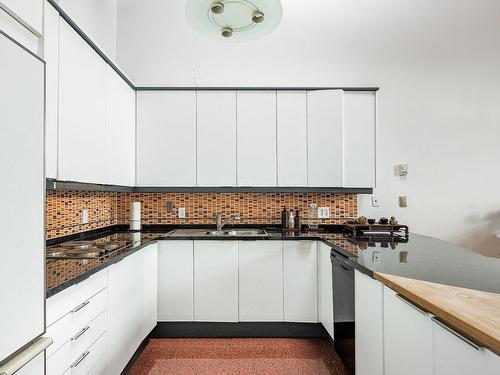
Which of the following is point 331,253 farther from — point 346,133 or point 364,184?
point 346,133

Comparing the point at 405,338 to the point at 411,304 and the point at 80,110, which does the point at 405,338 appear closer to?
the point at 411,304

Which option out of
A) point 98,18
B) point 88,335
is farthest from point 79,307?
point 98,18

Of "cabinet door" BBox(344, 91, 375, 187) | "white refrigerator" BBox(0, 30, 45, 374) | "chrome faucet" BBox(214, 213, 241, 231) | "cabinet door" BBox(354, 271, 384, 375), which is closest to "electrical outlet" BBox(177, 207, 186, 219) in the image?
"chrome faucet" BBox(214, 213, 241, 231)

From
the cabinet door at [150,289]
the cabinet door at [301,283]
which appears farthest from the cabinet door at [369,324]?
the cabinet door at [150,289]

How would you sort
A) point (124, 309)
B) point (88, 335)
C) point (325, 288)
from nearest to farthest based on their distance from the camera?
point (88, 335), point (124, 309), point (325, 288)

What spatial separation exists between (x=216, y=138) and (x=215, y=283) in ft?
4.36

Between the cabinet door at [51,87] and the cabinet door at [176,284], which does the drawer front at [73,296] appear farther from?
the cabinet door at [176,284]

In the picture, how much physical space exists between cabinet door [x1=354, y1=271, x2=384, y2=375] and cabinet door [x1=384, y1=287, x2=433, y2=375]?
6 centimetres

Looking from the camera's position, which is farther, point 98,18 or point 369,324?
point 98,18

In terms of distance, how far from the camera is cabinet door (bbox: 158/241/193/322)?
8.81ft

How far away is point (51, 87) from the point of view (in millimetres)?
1620

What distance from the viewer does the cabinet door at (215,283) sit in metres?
2.68

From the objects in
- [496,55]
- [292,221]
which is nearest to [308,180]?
[292,221]

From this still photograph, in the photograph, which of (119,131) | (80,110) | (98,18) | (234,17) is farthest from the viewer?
(98,18)
